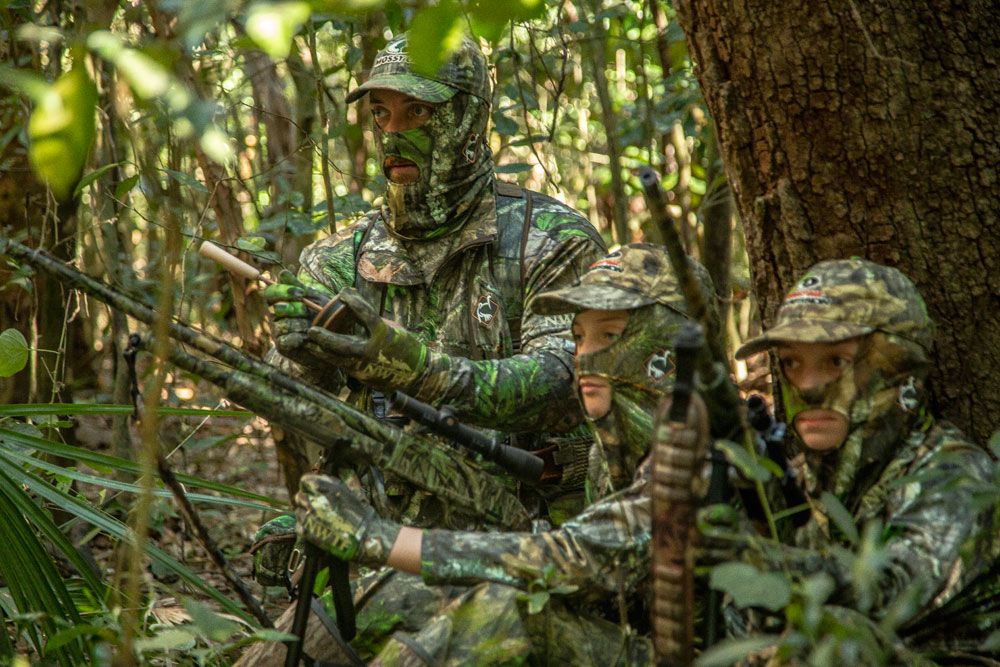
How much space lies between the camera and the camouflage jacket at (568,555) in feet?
9.25

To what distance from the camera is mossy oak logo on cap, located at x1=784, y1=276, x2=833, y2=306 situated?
2.88 m

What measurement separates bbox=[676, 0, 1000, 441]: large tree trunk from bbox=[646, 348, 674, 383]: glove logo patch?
892mm

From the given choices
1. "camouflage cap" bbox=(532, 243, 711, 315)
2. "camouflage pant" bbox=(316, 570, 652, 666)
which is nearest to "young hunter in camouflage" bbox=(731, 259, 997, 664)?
"camouflage cap" bbox=(532, 243, 711, 315)

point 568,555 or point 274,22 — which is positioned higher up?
point 274,22

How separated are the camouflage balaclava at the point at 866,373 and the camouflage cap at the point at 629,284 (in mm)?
415

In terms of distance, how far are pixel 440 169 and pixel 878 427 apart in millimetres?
2235

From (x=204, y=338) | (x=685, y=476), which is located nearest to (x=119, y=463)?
(x=204, y=338)

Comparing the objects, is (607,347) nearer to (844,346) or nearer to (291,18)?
(844,346)

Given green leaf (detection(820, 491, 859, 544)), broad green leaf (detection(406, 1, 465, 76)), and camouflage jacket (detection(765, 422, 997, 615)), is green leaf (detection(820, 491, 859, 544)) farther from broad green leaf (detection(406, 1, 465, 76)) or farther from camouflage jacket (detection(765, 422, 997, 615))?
broad green leaf (detection(406, 1, 465, 76))

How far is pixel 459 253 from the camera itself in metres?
4.32

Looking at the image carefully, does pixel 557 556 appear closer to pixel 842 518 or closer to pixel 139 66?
pixel 842 518

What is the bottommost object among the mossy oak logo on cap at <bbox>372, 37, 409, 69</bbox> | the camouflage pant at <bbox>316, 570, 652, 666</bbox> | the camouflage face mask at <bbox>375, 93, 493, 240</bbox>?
the camouflage pant at <bbox>316, 570, 652, 666</bbox>

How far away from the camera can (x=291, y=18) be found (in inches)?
59.0

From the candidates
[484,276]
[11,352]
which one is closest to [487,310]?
[484,276]
